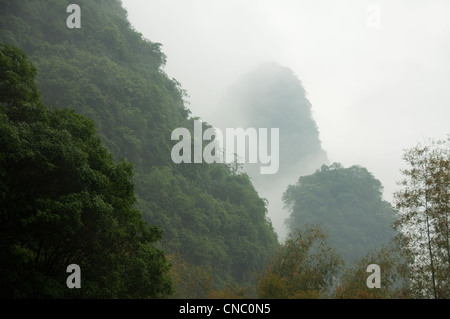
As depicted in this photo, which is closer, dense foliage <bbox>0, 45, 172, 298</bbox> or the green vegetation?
dense foliage <bbox>0, 45, 172, 298</bbox>

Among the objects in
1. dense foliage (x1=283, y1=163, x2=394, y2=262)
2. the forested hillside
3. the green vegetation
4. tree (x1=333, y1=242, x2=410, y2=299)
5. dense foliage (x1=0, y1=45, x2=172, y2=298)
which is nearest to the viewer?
dense foliage (x1=0, y1=45, x2=172, y2=298)

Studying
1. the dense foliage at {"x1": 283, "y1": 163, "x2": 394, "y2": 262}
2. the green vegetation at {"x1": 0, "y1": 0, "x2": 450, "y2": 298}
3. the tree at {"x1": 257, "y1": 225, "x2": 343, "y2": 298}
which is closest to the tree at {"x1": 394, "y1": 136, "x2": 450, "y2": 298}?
the green vegetation at {"x1": 0, "y1": 0, "x2": 450, "y2": 298}

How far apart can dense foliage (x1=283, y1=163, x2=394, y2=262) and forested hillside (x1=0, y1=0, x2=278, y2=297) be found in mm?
15079

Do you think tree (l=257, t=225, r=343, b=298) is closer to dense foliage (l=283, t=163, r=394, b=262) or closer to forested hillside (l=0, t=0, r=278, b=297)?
forested hillside (l=0, t=0, r=278, b=297)

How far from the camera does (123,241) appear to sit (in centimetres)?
993

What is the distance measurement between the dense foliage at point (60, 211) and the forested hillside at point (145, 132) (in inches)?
401

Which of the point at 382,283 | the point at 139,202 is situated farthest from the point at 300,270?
the point at 139,202

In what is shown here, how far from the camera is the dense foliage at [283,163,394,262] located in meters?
39.0

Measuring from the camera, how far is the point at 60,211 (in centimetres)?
797

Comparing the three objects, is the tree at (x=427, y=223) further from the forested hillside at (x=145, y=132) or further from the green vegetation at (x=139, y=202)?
the forested hillside at (x=145, y=132)

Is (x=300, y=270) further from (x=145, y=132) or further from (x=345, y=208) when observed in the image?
(x=345, y=208)

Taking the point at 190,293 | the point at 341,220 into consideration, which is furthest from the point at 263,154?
the point at 190,293

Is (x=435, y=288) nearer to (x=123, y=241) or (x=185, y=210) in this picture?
(x=123, y=241)

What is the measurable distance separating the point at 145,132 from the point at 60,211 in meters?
16.8
